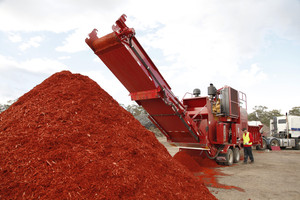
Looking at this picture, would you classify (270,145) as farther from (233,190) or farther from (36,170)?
(36,170)

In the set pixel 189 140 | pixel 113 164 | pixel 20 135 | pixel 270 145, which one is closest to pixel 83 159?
pixel 113 164

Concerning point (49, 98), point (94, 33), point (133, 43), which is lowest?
point (49, 98)

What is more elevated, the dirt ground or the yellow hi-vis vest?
the yellow hi-vis vest

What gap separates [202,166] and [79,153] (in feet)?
20.2

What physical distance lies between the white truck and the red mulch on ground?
9.96 meters

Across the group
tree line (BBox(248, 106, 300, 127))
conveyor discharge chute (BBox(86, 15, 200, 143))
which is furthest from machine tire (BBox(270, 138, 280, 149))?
tree line (BBox(248, 106, 300, 127))

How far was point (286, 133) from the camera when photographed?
17172 mm

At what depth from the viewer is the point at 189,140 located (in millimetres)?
7586

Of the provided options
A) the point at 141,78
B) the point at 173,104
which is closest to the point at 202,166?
the point at 173,104

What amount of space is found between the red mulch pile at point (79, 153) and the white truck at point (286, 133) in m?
15.1

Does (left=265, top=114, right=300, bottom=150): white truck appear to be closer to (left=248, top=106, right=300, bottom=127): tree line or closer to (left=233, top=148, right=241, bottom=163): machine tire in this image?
(left=233, top=148, right=241, bottom=163): machine tire

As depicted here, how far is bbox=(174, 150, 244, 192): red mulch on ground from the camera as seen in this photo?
5789mm

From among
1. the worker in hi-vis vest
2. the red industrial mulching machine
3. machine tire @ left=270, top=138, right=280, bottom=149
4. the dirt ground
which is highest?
the red industrial mulching machine

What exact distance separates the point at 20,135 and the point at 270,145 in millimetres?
16654
